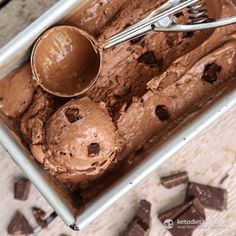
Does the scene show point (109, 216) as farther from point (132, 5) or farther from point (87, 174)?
point (132, 5)

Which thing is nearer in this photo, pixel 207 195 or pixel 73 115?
pixel 73 115

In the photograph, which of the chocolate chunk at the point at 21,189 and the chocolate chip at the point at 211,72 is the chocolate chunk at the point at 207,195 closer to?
the chocolate chip at the point at 211,72

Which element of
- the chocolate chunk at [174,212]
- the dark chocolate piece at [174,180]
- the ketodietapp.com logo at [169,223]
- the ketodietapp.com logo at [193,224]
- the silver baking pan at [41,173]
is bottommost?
the ketodietapp.com logo at [193,224]

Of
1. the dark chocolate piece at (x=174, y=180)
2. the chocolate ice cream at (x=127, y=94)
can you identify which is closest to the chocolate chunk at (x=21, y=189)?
the chocolate ice cream at (x=127, y=94)

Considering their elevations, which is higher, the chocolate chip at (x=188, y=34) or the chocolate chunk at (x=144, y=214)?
the chocolate chip at (x=188, y=34)

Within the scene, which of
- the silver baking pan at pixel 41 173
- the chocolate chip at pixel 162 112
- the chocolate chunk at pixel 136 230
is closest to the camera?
the silver baking pan at pixel 41 173

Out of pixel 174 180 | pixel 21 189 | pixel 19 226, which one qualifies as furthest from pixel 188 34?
pixel 19 226

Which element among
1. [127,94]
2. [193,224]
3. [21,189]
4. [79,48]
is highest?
[79,48]

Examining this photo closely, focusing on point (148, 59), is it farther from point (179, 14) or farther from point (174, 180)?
point (174, 180)
